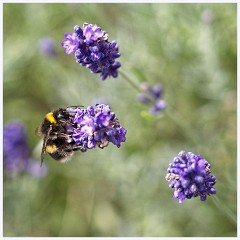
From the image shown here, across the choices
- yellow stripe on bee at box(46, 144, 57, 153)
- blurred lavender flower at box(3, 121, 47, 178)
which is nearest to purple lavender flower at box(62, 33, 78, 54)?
yellow stripe on bee at box(46, 144, 57, 153)

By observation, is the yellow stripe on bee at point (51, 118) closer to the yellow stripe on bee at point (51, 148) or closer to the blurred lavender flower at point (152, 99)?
the yellow stripe on bee at point (51, 148)

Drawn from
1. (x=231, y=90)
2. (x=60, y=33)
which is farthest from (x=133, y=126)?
(x=60, y=33)

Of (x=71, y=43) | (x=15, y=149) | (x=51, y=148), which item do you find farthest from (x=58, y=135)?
(x=15, y=149)

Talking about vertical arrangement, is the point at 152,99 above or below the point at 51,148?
above

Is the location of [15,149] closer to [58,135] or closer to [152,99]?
[152,99]

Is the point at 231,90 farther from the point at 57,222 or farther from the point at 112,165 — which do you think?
the point at 57,222

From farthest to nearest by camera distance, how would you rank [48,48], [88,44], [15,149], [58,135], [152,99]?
[48,48] → [15,149] → [152,99] → [58,135] → [88,44]

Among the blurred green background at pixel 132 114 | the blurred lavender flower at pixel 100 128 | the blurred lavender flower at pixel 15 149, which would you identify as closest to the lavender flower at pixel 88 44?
the blurred lavender flower at pixel 100 128
